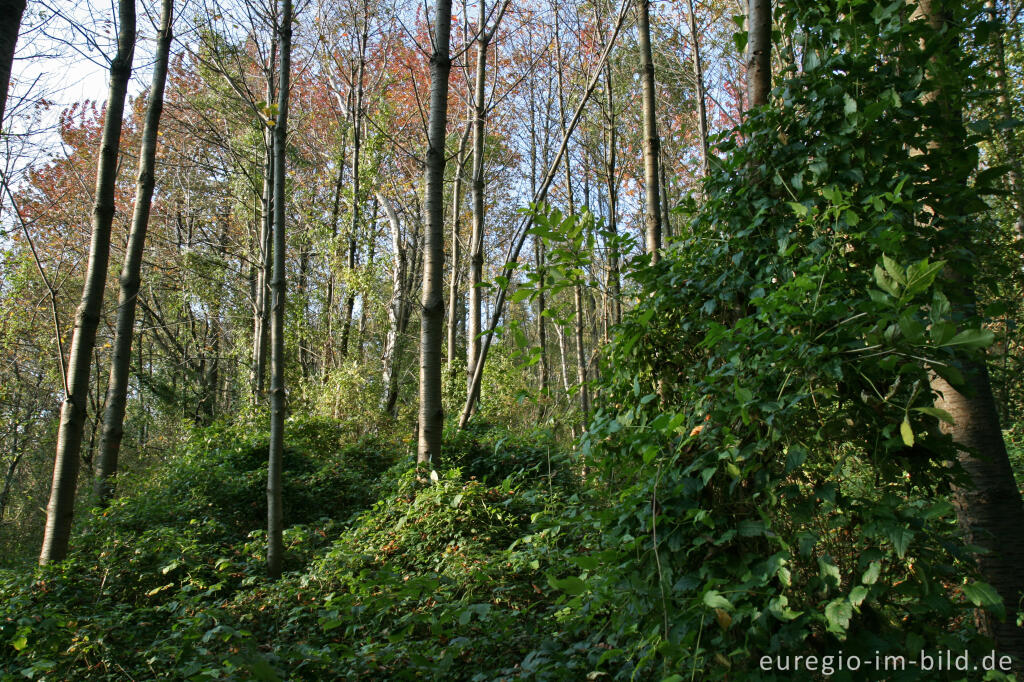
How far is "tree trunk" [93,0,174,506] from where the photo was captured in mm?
5977

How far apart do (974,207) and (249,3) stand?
17.9ft

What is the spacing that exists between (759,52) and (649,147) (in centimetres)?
359

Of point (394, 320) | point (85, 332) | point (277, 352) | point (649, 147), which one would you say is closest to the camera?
point (85, 332)

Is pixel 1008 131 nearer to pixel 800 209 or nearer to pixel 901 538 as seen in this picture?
pixel 800 209

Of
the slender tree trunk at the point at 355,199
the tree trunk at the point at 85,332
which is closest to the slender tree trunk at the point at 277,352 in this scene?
the tree trunk at the point at 85,332

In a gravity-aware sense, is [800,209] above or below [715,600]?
above

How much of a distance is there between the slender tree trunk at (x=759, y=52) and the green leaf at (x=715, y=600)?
6.68ft

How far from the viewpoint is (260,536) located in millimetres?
5648

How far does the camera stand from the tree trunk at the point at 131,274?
235 inches

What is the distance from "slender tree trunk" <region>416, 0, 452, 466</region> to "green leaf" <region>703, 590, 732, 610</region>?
432 centimetres

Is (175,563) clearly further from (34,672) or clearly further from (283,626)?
(34,672)

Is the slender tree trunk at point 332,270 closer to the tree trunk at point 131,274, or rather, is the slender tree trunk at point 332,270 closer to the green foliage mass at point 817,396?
the tree trunk at point 131,274

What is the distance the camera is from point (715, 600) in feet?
5.17

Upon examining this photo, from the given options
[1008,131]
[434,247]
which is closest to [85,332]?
[434,247]
